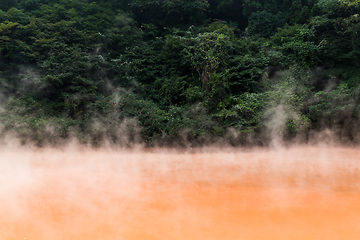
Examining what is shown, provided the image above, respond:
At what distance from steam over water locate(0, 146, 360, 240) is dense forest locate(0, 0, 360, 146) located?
0.81 meters

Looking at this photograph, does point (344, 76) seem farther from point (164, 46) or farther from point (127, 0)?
point (127, 0)

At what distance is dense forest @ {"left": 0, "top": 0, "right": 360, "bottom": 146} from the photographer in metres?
7.32

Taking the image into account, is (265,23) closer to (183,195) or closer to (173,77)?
(173,77)

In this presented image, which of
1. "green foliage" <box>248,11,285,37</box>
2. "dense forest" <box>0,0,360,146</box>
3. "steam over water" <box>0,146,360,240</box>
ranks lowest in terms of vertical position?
"steam over water" <box>0,146,360,240</box>

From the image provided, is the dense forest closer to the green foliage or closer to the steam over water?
the green foliage

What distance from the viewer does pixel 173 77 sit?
369 inches

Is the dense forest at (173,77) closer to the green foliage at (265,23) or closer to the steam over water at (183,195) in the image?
the green foliage at (265,23)

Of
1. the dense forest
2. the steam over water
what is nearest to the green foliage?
the dense forest

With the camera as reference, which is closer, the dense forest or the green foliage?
the dense forest

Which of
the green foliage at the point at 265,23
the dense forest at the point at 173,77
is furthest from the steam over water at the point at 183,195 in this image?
the green foliage at the point at 265,23

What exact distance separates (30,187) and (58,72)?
4.83 metres

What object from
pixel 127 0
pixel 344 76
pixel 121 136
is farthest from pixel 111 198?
pixel 127 0

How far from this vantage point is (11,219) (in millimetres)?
4020

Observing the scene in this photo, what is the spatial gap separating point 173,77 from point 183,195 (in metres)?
5.54
